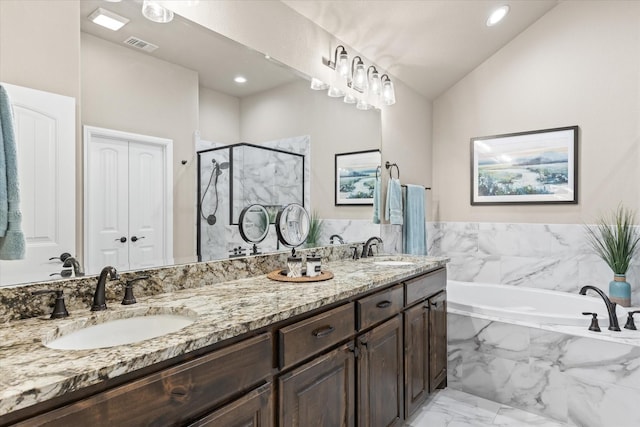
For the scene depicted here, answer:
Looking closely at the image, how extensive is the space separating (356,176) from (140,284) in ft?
5.69

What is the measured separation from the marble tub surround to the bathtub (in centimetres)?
159

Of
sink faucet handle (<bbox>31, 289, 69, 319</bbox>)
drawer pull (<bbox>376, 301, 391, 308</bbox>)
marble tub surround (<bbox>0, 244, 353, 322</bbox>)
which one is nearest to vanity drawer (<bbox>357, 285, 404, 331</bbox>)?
drawer pull (<bbox>376, 301, 391, 308</bbox>)

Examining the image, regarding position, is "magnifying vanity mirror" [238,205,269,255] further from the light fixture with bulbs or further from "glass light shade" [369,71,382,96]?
"glass light shade" [369,71,382,96]

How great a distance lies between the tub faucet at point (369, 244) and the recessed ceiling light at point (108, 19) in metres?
1.93

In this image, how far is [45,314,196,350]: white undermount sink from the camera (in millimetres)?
1032

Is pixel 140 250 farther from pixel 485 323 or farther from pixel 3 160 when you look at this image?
pixel 485 323

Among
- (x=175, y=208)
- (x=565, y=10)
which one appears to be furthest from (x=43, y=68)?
(x=565, y=10)

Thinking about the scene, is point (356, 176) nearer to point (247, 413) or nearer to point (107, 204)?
point (107, 204)

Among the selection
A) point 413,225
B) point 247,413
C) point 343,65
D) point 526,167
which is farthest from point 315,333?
point 526,167

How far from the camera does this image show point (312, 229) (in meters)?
2.38

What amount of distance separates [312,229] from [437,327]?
104cm

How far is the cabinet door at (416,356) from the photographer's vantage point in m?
2.02

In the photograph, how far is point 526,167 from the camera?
333cm

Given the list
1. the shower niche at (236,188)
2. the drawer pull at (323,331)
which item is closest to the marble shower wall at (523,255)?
the shower niche at (236,188)
